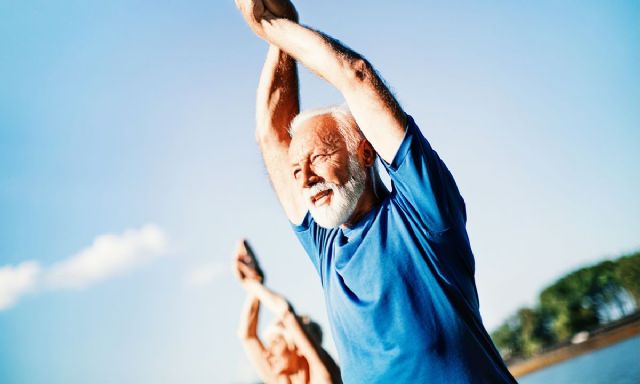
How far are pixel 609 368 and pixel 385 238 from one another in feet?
94.1

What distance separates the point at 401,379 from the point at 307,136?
700mm

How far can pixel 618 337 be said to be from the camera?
3278 cm

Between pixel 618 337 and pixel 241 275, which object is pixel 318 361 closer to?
pixel 241 275

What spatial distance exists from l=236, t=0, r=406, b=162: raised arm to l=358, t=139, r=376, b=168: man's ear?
22cm

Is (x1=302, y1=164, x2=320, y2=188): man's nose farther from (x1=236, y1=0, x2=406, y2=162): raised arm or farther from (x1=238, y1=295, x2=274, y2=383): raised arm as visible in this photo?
(x1=238, y1=295, x2=274, y2=383): raised arm

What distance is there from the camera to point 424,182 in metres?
1.02

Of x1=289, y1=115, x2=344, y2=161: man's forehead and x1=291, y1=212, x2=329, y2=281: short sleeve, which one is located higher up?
x1=289, y1=115, x2=344, y2=161: man's forehead

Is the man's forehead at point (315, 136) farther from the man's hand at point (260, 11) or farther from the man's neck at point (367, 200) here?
the man's hand at point (260, 11)

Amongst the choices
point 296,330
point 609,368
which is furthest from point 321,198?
point 609,368

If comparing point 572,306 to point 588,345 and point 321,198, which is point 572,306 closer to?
point 588,345

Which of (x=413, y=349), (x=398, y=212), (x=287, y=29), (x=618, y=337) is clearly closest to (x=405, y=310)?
(x=413, y=349)

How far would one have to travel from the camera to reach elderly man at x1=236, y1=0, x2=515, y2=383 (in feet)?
3.39

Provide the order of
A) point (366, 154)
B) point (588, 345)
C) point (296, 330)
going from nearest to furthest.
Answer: point (366, 154) → point (296, 330) → point (588, 345)

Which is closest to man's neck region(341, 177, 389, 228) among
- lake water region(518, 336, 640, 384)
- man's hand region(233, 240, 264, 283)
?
man's hand region(233, 240, 264, 283)
